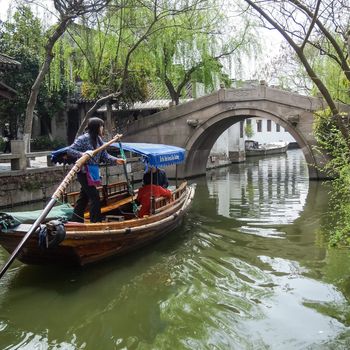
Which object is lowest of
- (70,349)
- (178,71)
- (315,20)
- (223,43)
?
(70,349)

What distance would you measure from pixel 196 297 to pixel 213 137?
14.4 metres

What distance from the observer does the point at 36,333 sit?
4289mm

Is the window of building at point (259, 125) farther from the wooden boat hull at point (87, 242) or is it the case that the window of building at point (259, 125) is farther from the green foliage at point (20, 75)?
the wooden boat hull at point (87, 242)

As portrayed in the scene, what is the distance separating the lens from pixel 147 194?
747cm

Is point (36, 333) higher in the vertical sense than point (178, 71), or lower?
lower

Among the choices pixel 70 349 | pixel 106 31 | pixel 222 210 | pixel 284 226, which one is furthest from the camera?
pixel 106 31

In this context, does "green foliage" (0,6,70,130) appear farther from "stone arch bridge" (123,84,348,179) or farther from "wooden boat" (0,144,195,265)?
"wooden boat" (0,144,195,265)

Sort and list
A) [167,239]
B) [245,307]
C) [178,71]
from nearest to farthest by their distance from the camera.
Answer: [245,307]
[167,239]
[178,71]

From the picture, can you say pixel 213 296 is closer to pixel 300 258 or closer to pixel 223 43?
pixel 300 258

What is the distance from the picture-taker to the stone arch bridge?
15.4 m

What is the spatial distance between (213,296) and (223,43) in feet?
47.4

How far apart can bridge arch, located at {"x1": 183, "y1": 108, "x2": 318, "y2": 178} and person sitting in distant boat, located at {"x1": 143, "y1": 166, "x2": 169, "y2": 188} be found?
8093 mm

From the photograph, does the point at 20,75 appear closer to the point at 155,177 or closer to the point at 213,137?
the point at 213,137

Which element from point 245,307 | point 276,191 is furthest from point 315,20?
point 276,191
